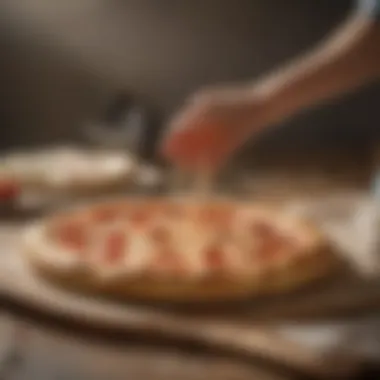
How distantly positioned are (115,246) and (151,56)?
29.5 inches

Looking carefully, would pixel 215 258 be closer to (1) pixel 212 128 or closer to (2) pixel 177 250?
(2) pixel 177 250

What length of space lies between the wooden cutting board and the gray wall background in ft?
2.55

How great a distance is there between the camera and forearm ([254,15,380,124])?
0.96 meters

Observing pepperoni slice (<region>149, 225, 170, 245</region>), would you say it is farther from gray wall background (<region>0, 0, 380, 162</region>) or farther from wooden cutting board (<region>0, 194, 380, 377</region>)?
gray wall background (<region>0, 0, 380, 162</region>)

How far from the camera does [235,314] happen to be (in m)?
0.74

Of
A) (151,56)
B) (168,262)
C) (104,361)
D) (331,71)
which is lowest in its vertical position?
(104,361)

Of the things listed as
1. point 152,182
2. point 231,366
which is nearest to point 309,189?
point 152,182

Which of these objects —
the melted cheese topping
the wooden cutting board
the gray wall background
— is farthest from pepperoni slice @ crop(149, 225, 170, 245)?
the gray wall background

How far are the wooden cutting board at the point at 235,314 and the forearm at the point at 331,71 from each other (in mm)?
245

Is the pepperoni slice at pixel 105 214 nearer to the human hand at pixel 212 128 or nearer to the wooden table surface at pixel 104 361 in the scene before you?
the human hand at pixel 212 128

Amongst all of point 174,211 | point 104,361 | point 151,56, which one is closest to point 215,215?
point 174,211

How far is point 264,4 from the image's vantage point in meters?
1.54

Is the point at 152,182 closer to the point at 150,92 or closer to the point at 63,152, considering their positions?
the point at 63,152

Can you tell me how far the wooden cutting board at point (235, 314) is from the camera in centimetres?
66
